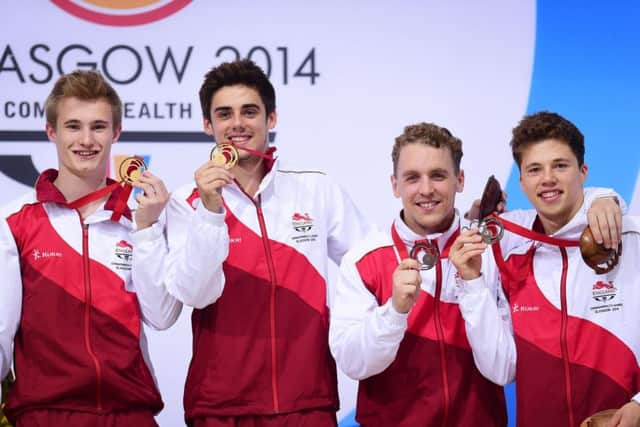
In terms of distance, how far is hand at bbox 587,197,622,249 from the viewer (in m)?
2.79

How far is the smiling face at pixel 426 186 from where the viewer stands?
3010mm

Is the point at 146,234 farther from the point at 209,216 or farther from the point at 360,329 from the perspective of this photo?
the point at 360,329

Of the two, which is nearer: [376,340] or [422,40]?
[376,340]

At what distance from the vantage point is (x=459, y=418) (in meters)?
2.93

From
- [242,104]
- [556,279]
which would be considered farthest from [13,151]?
[556,279]

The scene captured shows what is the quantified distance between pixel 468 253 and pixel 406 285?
22 cm

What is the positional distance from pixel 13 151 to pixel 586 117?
2.63 meters

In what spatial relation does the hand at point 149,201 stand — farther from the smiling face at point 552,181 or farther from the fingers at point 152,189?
the smiling face at point 552,181

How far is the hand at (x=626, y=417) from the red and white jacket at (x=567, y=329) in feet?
0.32

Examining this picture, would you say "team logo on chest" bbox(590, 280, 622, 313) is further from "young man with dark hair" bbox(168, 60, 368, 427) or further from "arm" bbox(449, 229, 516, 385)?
"young man with dark hair" bbox(168, 60, 368, 427)

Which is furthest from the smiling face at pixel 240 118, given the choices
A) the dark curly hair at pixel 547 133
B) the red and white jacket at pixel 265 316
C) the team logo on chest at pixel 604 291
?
the team logo on chest at pixel 604 291

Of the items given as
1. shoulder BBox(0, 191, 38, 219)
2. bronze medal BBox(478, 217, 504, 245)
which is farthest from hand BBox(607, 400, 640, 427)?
shoulder BBox(0, 191, 38, 219)

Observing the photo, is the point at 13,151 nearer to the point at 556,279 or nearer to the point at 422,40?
the point at 422,40

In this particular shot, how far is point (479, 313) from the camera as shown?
2824mm
